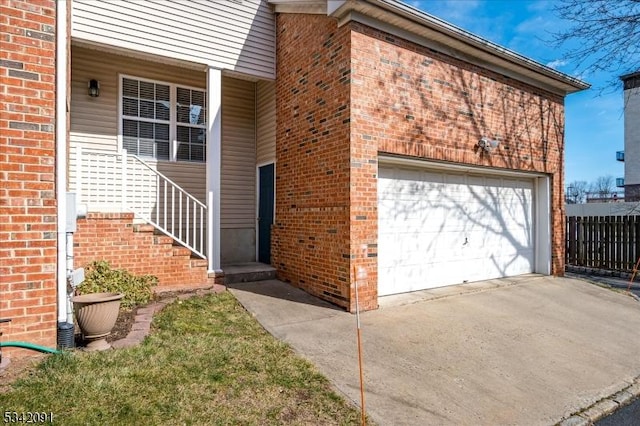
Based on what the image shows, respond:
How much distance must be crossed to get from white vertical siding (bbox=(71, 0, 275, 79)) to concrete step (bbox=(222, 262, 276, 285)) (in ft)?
13.6

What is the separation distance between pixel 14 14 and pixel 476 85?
7553 mm

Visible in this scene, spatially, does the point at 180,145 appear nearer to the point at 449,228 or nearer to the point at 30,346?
the point at 30,346

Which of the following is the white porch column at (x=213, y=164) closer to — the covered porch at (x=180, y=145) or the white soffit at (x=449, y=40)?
the covered porch at (x=180, y=145)

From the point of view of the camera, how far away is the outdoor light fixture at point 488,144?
773 centimetres

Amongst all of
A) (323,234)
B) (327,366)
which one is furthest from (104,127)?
(327,366)

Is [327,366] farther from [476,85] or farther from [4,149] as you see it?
[476,85]

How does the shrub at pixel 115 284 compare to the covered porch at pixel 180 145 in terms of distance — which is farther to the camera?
the covered porch at pixel 180 145

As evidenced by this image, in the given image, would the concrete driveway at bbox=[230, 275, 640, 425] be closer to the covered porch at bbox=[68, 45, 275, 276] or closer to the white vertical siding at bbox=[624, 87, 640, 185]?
the covered porch at bbox=[68, 45, 275, 276]

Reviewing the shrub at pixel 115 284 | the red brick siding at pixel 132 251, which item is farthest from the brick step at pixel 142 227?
the shrub at pixel 115 284

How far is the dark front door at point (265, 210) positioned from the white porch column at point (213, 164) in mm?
1459

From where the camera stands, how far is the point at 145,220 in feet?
21.3

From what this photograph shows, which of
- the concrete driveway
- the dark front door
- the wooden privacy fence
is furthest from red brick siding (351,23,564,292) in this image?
Result: the dark front door

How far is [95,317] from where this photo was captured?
4012 mm

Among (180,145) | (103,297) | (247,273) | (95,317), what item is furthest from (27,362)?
(180,145)
